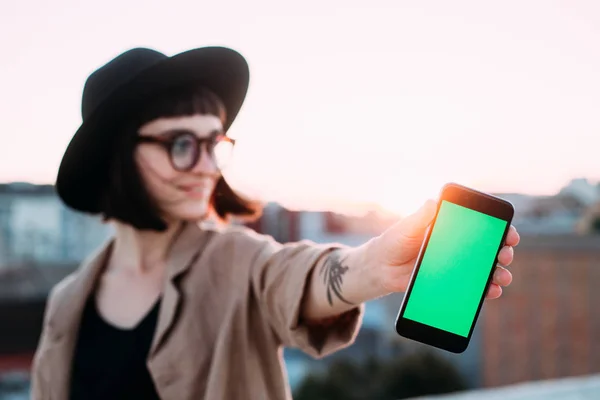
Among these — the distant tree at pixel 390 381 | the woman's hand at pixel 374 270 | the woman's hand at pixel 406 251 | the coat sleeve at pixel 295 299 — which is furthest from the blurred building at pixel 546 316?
the woman's hand at pixel 406 251

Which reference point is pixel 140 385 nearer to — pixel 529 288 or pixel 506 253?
pixel 506 253

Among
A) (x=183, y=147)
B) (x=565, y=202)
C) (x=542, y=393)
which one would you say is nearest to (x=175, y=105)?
(x=183, y=147)

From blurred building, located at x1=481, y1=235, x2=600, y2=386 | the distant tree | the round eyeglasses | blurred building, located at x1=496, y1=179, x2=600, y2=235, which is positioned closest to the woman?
the round eyeglasses

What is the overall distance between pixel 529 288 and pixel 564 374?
218 centimetres

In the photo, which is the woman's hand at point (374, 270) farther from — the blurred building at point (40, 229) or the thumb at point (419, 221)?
the blurred building at point (40, 229)

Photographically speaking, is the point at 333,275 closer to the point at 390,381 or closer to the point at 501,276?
the point at 501,276

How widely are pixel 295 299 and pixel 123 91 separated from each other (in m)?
0.62

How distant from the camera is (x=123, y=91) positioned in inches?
60.7

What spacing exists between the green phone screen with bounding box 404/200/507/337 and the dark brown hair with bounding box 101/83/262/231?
757 mm

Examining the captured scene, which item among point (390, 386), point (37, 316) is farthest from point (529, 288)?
point (37, 316)

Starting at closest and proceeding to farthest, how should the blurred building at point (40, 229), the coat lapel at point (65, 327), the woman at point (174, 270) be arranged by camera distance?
the woman at point (174, 270), the coat lapel at point (65, 327), the blurred building at point (40, 229)

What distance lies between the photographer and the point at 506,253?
0.99 meters

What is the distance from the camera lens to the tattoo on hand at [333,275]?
1.22m

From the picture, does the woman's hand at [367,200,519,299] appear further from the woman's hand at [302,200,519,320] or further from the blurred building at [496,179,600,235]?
the blurred building at [496,179,600,235]
